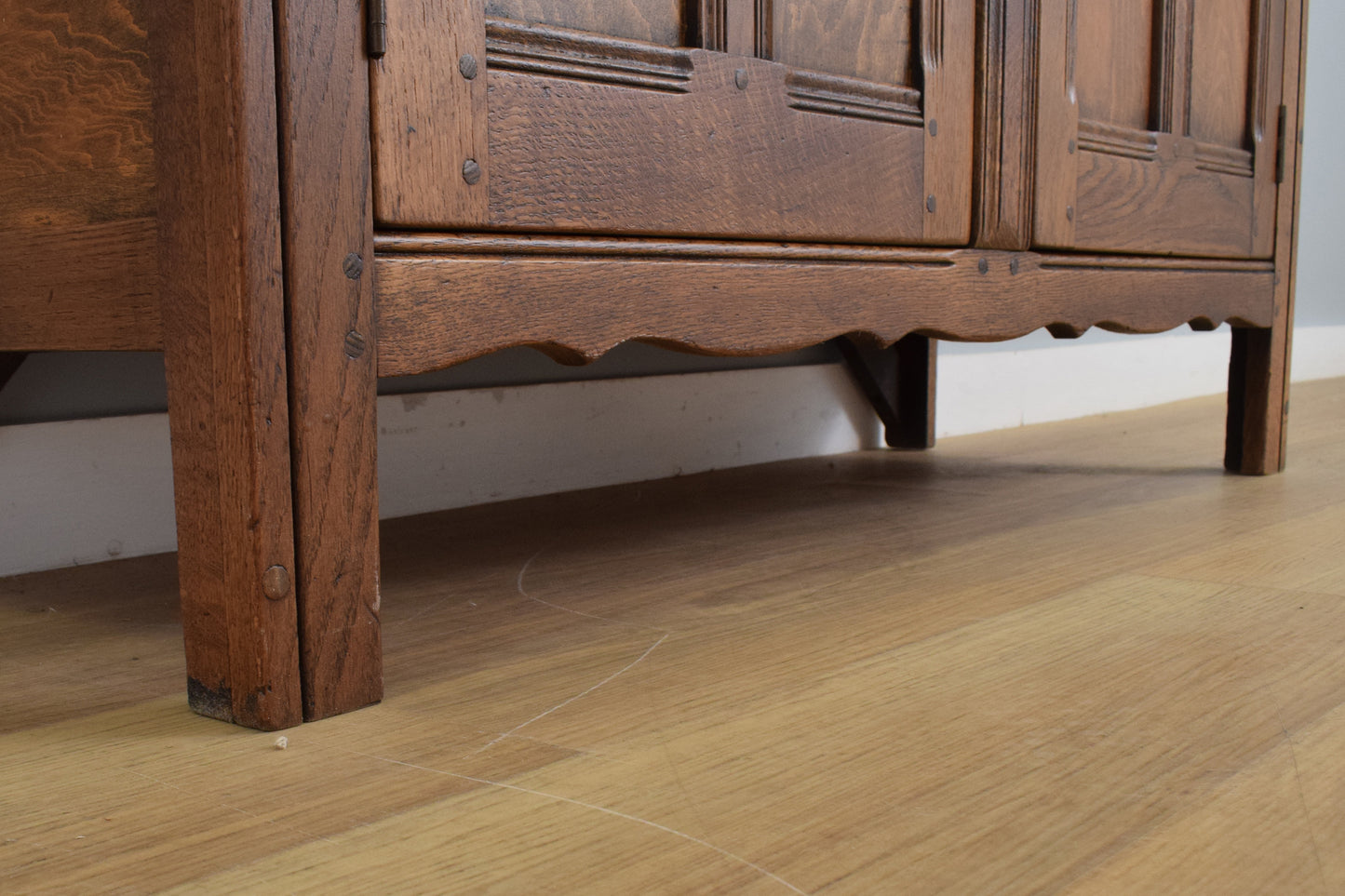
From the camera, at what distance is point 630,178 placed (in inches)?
32.0

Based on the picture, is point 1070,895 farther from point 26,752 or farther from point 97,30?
point 97,30

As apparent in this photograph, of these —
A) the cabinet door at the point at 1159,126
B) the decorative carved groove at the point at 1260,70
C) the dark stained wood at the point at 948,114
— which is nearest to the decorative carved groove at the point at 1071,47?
the cabinet door at the point at 1159,126

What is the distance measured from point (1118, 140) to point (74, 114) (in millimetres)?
1016

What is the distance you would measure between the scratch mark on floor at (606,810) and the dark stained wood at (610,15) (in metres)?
0.44

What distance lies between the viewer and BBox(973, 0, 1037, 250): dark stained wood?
3.64ft

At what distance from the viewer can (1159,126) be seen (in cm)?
135

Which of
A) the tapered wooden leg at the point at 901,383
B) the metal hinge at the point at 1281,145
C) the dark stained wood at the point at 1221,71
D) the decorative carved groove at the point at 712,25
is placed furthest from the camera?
the tapered wooden leg at the point at 901,383

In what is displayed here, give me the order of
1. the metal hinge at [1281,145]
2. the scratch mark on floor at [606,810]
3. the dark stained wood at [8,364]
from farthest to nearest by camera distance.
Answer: the metal hinge at [1281,145] < the dark stained wood at [8,364] < the scratch mark on floor at [606,810]

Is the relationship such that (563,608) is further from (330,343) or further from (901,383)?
(901,383)

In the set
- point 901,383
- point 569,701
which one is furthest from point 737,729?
point 901,383

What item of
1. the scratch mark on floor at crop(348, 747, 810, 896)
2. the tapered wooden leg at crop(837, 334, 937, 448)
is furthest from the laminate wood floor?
the tapered wooden leg at crop(837, 334, 937, 448)

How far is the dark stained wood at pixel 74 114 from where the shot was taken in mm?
690

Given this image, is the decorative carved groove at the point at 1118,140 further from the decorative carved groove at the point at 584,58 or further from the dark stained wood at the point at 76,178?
the dark stained wood at the point at 76,178

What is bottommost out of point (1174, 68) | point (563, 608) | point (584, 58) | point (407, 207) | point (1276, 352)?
point (563, 608)
